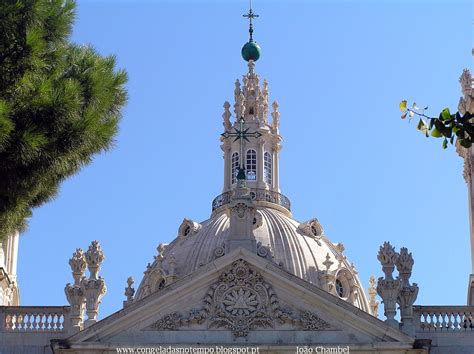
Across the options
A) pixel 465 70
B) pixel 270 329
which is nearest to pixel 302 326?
pixel 270 329

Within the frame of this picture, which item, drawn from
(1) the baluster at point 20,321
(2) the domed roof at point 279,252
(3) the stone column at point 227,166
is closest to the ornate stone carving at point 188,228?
(2) the domed roof at point 279,252

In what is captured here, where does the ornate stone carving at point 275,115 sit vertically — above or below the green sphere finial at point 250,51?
below

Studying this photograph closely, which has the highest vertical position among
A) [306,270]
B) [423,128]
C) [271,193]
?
[271,193]

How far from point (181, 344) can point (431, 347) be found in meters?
6.53

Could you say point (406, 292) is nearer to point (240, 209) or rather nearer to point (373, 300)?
point (240, 209)

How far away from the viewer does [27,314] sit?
3541cm

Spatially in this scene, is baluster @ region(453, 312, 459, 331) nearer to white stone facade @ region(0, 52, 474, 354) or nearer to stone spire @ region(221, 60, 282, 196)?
white stone facade @ region(0, 52, 474, 354)

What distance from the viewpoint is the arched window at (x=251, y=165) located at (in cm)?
5768

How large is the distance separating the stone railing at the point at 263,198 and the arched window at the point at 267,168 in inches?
54.6

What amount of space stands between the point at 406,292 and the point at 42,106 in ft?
47.6

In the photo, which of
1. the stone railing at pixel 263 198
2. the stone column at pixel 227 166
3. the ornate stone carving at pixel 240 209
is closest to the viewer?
A: the ornate stone carving at pixel 240 209

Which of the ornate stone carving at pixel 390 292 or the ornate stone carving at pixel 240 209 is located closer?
the ornate stone carving at pixel 390 292

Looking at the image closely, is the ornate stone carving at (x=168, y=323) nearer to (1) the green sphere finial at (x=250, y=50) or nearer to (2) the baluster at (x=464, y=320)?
(2) the baluster at (x=464, y=320)

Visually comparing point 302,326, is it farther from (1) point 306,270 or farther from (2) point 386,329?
(1) point 306,270
